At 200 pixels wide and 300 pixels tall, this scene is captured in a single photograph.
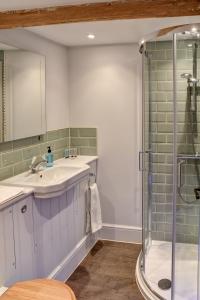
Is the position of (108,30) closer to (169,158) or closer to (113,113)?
(113,113)

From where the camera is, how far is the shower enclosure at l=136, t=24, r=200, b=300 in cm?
291

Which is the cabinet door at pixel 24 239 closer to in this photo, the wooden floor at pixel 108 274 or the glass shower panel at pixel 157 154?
the wooden floor at pixel 108 274

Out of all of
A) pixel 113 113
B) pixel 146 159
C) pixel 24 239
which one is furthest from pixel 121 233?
pixel 24 239

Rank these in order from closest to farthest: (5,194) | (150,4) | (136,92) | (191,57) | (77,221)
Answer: (150,4), (5,194), (191,57), (77,221), (136,92)

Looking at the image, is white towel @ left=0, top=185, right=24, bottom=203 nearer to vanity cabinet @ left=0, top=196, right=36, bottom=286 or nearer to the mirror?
vanity cabinet @ left=0, top=196, right=36, bottom=286

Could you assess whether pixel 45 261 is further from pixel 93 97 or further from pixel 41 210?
pixel 93 97

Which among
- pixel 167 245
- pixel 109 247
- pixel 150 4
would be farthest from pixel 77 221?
pixel 150 4

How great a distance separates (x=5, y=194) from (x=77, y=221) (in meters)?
1.29

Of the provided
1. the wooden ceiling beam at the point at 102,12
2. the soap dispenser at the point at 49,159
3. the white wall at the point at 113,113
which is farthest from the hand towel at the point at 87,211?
the wooden ceiling beam at the point at 102,12

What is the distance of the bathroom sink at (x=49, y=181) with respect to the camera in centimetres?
248

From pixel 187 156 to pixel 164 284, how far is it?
125 centimetres

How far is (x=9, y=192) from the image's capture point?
226 cm

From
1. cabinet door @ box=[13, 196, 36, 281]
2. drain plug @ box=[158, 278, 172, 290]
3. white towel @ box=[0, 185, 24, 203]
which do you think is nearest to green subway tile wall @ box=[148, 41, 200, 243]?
drain plug @ box=[158, 278, 172, 290]

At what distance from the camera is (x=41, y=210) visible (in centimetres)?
261
